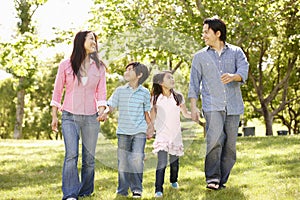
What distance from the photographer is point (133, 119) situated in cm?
560

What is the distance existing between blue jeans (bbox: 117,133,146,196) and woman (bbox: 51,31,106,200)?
321 mm

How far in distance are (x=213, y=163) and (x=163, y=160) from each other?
1.88 feet

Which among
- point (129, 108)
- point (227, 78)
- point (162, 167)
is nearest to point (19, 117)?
point (162, 167)

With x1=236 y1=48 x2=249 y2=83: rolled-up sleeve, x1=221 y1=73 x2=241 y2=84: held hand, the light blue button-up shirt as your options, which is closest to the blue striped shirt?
the light blue button-up shirt

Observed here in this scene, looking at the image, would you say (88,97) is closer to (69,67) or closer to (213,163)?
(69,67)

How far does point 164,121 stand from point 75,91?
1.11 metres

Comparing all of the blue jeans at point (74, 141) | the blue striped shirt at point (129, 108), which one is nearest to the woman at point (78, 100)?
the blue jeans at point (74, 141)

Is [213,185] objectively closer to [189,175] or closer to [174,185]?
[174,185]

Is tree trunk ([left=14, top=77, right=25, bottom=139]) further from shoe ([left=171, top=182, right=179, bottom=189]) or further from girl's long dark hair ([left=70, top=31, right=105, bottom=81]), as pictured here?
girl's long dark hair ([left=70, top=31, right=105, bottom=81])

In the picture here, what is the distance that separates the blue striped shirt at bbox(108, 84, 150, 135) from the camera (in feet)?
18.3

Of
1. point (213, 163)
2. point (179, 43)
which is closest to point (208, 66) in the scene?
point (179, 43)

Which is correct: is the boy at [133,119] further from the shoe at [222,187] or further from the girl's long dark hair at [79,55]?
the shoe at [222,187]

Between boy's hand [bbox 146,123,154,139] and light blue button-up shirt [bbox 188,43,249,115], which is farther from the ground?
light blue button-up shirt [bbox 188,43,249,115]

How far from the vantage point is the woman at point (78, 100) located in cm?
544
